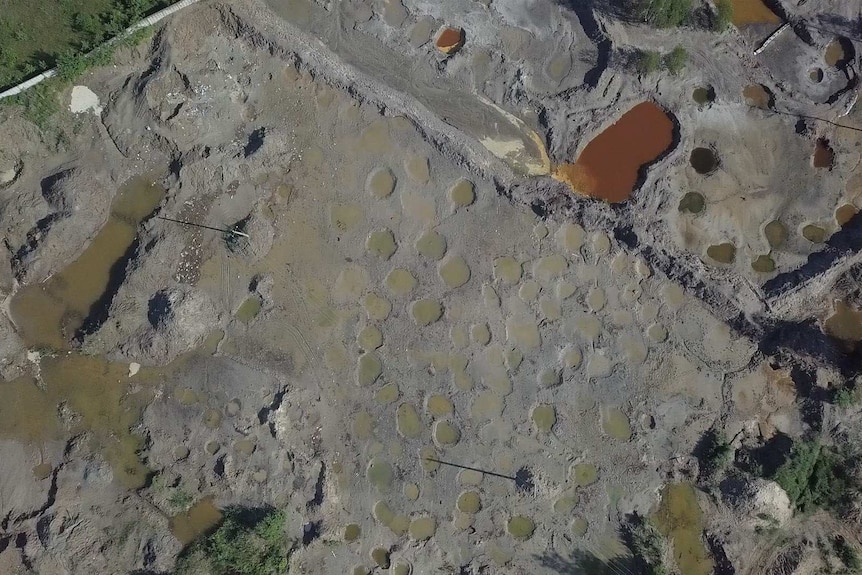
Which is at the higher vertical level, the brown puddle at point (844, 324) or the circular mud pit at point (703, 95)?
the circular mud pit at point (703, 95)

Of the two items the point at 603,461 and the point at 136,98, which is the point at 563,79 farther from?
the point at 136,98

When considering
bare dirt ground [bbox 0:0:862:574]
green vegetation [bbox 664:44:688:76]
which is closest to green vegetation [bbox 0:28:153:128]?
bare dirt ground [bbox 0:0:862:574]

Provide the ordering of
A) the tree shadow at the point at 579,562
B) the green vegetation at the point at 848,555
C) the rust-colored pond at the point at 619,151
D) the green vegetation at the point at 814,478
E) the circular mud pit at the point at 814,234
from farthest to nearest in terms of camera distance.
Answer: the rust-colored pond at the point at 619,151 < the circular mud pit at the point at 814,234 < the tree shadow at the point at 579,562 < the green vegetation at the point at 814,478 < the green vegetation at the point at 848,555

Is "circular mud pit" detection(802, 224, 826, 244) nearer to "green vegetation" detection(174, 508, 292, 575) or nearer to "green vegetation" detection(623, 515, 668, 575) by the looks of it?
"green vegetation" detection(623, 515, 668, 575)

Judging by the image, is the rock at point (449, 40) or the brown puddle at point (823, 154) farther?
the rock at point (449, 40)

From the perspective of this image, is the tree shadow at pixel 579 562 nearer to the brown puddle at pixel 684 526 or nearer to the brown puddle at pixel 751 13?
the brown puddle at pixel 684 526

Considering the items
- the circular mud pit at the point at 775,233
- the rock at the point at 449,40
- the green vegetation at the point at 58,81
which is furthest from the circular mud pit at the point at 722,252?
the green vegetation at the point at 58,81

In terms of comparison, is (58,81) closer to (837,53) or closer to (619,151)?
(619,151)

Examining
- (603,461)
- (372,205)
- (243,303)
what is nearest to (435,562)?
(603,461)
